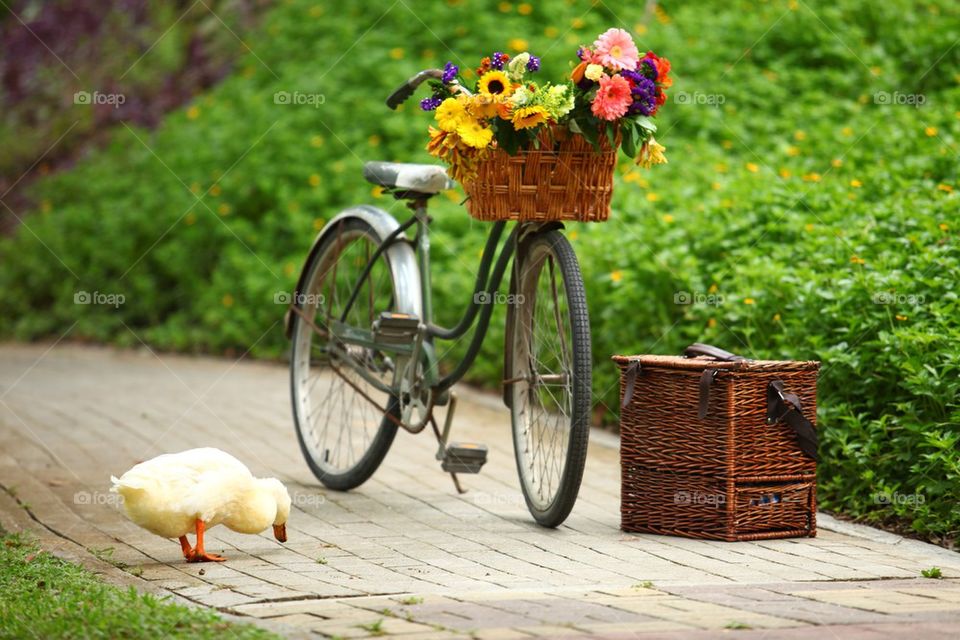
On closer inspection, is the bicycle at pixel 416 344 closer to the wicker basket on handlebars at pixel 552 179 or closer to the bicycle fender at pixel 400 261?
the bicycle fender at pixel 400 261

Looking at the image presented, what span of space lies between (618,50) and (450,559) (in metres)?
1.83

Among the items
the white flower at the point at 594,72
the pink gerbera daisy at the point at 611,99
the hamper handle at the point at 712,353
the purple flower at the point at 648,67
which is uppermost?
the purple flower at the point at 648,67

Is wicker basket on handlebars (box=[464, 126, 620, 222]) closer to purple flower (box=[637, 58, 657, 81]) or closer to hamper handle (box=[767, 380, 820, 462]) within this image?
purple flower (box=[637, 58, 657, 81])

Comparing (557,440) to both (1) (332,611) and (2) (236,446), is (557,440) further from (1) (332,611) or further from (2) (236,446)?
(2) (236,446)

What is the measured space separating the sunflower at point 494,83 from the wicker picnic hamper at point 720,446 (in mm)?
1077

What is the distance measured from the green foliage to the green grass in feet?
8.65

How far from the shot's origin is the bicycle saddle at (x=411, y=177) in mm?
5395

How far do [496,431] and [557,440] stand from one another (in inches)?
88.4

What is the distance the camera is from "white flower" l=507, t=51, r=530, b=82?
15.5ft

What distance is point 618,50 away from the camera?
466cm

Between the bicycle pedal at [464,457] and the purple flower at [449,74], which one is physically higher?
the purple flower at [449,74]

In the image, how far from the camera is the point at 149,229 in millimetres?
11047

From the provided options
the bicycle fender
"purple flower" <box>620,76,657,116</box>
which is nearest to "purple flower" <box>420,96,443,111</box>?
"purple flower" <box>620,76,657,116</box>

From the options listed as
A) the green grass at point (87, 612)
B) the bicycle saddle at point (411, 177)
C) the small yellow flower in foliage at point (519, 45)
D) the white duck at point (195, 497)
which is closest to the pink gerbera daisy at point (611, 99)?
the bicycle saddle at point (411, 177)
